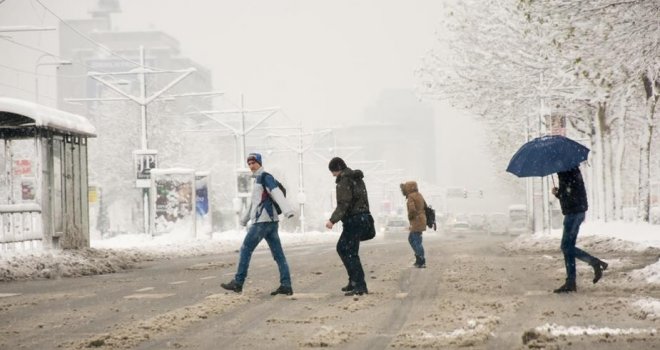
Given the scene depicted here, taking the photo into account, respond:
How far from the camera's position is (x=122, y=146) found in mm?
76250

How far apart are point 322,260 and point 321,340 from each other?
1311 centimetres

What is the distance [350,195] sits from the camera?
1156 cm

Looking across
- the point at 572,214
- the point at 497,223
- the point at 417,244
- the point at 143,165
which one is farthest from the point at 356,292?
the point at 497,223

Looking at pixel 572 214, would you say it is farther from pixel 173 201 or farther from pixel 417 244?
pixel 173 201

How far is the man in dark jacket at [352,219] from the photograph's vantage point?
454 inches

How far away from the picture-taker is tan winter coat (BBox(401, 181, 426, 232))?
1764cm

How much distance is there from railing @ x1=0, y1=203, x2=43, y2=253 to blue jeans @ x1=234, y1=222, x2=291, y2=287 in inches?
305

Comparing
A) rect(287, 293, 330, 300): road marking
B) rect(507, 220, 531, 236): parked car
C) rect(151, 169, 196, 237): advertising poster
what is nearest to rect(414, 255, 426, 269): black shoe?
rect(287, 293, 330, 300): road marking

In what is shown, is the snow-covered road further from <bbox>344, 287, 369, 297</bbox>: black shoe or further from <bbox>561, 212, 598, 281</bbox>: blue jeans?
<bbox>561, 212, 598, 281</bbox>: blue jeans

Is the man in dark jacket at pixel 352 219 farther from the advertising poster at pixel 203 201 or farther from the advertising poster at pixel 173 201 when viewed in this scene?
the advertising poster at pixel 203 201

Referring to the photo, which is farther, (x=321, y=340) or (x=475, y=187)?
(x=475, y=187)

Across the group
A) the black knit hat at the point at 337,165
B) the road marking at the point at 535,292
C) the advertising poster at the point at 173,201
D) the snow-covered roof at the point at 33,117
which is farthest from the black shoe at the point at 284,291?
the advertising poster at the point at 173,201

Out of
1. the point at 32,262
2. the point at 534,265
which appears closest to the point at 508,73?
the point at 534,265

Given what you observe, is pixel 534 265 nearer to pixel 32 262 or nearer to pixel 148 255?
pixel 32 262
